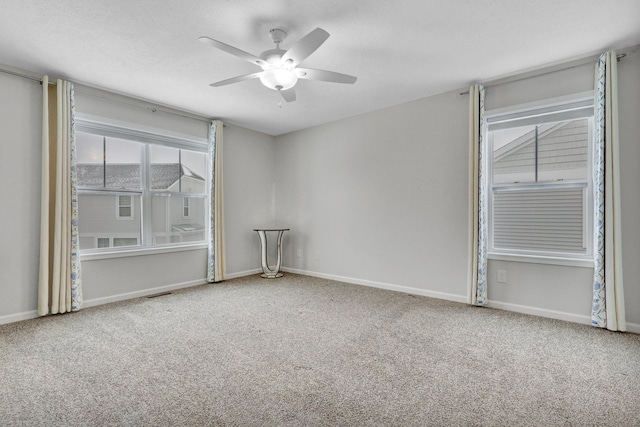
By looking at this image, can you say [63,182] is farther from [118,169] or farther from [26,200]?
[118,169]

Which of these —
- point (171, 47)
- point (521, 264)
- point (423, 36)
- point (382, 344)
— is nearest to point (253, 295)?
point (382, 344)

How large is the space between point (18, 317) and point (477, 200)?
4730 mm

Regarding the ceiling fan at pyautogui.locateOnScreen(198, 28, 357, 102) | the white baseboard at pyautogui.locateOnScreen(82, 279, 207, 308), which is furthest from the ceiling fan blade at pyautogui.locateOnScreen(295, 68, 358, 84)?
the white baseboard at pyautogui.locateOnScreen(82, 279, 207, 308)

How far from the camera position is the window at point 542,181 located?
A: 9.52 ft

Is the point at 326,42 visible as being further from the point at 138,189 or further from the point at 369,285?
the point at 369,285

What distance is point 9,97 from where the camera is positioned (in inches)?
113

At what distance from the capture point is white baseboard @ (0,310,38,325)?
111 inches

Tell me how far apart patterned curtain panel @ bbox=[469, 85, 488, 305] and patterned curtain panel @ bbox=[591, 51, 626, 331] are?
2.90 ft

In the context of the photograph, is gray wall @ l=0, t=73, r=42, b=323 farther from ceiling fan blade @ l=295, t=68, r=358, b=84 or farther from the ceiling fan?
ceiling fan blade @ l=295, t=68, r=358, b=84

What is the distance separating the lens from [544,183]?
308 cm

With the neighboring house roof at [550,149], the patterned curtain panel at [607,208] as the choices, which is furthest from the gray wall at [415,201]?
the neighboring house roof at [550,149]

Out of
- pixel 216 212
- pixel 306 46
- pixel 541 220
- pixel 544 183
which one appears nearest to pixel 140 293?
pixel 216 212

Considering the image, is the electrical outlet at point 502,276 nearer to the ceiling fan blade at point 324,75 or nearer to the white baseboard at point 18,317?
the ceiling fan blade at point 324,75

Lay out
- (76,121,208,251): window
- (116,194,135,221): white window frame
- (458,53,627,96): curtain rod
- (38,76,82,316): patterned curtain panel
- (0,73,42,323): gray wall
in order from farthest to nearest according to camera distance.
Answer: (116,194,135,221): white window frame, (76,121,208,251): window, (38,76,82,316): patterned curtain panel, (0,73,42,323): gray wall, (458,53,627,96): curtain rod
